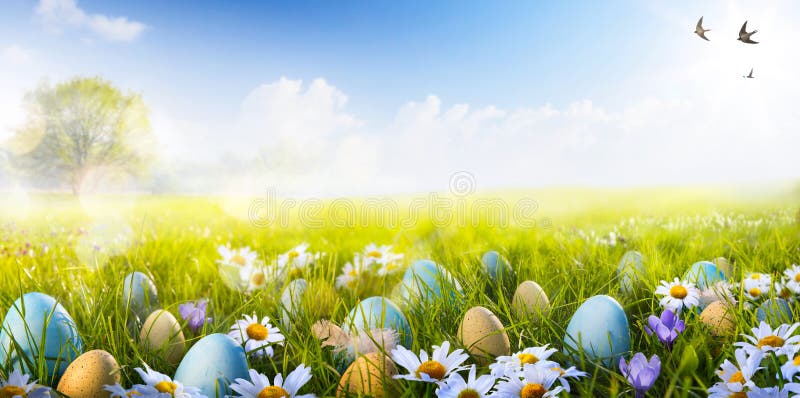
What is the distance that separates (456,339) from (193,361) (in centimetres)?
81

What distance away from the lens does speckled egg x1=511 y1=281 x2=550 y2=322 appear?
1.94m

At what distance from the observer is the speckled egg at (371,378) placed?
1438 millimetres

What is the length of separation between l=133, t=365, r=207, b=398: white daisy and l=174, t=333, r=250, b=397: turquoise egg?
1.8 inches

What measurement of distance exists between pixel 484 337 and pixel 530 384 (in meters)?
0.32

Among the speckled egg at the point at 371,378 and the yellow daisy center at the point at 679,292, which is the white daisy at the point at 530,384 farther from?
the yellow daisy center at the point at 679,292

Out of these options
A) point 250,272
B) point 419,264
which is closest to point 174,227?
point 250,272

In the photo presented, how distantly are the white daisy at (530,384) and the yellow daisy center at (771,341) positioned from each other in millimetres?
733

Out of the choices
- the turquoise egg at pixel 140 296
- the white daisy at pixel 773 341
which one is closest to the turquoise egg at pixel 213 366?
the turquoise egg at pixel 140 296

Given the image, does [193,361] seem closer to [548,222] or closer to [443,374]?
[443,374]

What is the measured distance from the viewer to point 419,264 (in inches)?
100

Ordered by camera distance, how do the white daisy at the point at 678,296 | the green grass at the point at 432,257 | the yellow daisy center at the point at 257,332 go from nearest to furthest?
the green grass at the point at 432,257 → the yellow daisy center at the point at 257,332 → the white daisy at the point at 678,296

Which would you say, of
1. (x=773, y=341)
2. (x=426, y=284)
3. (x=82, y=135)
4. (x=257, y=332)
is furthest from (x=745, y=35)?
(x=82, y=135)

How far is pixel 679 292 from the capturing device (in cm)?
213

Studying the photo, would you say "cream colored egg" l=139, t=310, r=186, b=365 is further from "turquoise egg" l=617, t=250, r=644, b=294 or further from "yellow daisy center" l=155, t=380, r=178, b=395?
"turquoise egg" l=617, t=250, r=644, b=294
